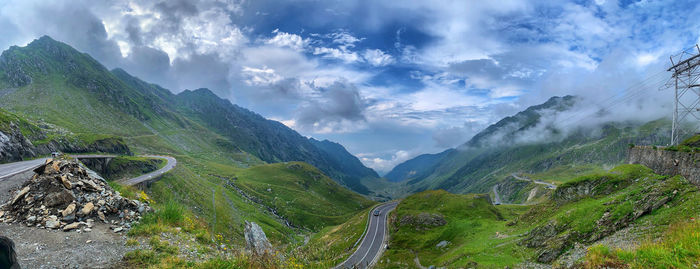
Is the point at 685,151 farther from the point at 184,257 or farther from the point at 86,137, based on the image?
the point at 86,137

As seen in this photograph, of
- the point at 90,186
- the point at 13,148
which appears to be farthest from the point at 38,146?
the point at 90,186

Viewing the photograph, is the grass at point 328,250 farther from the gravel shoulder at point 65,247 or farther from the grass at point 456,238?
the grass at point 456,238

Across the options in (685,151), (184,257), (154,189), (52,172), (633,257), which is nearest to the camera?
(633,257)

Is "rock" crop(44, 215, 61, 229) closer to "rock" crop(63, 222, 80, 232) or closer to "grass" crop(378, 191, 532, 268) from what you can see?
"rock" crop(63, 222, 80, 232)

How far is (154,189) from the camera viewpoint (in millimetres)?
71500

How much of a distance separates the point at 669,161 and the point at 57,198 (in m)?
62.0

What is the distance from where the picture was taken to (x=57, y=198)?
14.3m

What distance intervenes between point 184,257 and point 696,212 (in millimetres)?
34269

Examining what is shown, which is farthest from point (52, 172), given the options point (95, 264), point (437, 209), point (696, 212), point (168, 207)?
point (437, 209)

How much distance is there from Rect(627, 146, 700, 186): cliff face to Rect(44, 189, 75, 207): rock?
5329 cm

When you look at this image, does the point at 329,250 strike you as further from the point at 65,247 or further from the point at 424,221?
the point at 424,221

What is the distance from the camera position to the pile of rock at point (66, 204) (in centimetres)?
1365

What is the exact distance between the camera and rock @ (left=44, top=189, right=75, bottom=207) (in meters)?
14.2

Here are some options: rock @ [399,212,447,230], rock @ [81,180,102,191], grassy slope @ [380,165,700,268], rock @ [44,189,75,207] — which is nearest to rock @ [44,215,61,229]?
rock @ [44,189,75,207]
